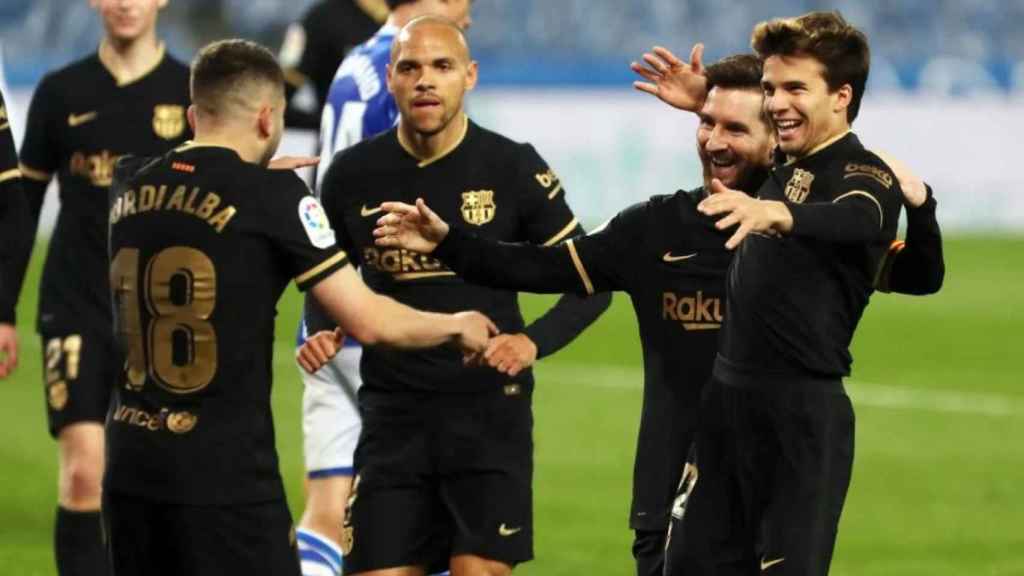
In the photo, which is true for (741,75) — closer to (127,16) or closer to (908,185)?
(908,185)

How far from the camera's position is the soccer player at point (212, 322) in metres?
5.09

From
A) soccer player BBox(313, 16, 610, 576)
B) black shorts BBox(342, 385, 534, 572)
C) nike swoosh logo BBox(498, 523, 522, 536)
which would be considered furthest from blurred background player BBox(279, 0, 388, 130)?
nike swoosh logo BBox(498, 523, 522, 536)

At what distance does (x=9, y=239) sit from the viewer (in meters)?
6.89

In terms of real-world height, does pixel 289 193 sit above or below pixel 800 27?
below

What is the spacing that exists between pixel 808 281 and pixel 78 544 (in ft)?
10.8

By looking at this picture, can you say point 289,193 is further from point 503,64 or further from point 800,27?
point 503,64

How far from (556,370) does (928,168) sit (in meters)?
9.37

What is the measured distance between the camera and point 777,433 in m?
5.26

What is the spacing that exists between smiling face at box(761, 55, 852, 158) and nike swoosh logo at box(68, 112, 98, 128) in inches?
126

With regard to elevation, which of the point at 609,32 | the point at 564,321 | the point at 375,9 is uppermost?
the point at 609,32

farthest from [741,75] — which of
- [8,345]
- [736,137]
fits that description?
[8,345]

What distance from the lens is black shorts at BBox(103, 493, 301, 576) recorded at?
510 cm

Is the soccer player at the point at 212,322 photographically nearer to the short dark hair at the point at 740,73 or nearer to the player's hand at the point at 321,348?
the player's hand at the point at 321,348

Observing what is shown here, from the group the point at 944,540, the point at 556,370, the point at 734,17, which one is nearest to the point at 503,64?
the point at 734,17
